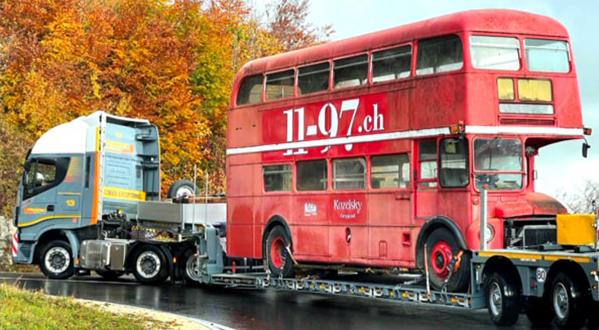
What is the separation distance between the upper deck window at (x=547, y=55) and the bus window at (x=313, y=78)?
4418 millimetres

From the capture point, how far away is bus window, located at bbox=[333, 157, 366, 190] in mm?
20188

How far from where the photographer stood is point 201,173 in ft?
149

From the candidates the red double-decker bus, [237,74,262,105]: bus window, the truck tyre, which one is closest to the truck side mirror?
the red double-decker bus

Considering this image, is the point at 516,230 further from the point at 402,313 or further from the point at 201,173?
the point at 201,173

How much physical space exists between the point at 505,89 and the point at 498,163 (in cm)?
122

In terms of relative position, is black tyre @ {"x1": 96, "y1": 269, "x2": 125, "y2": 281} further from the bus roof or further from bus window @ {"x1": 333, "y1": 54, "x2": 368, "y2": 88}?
the bus roof

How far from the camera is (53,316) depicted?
618 inches

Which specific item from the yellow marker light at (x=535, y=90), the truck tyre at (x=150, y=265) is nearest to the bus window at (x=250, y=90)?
the truck tyre at (x=150, y=265)

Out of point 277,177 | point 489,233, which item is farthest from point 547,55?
point 277,177

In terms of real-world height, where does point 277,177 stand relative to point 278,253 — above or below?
above

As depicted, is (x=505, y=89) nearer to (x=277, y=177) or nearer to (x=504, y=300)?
(x=504, y=300)

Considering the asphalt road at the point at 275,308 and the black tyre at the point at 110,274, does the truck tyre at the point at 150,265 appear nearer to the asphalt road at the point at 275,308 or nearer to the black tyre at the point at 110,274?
the asphalt road at the point at 275,308

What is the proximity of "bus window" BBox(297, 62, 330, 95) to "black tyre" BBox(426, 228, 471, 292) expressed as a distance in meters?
4.27

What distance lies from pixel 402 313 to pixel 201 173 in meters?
→ 26.7
